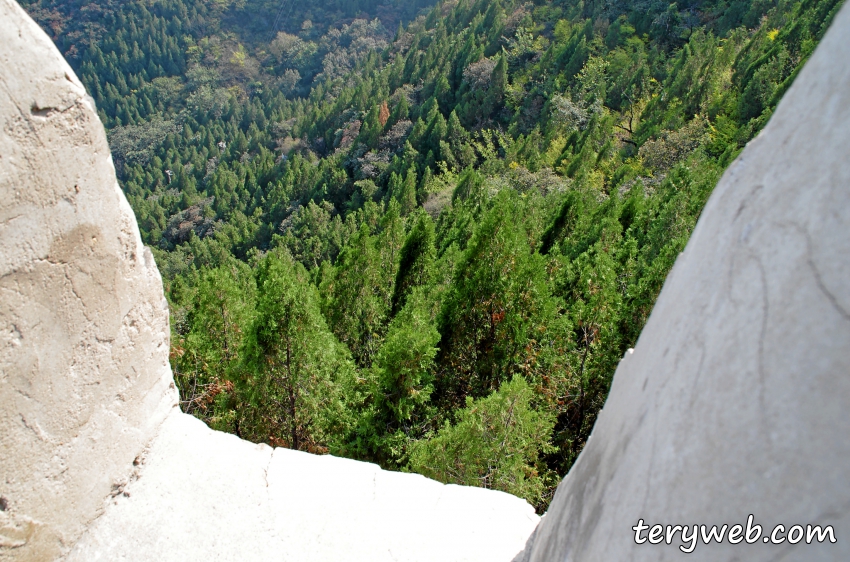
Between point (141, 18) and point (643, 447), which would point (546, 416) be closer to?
point (643, 447)

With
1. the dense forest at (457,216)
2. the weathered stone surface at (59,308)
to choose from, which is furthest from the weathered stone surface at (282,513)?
the dense forest at (457,216)

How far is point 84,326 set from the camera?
3863 millimetres

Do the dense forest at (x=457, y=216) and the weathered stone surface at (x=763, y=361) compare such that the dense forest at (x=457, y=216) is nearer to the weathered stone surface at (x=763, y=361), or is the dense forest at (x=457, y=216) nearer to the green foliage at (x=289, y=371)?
the green foliage at (x=289, y=371)

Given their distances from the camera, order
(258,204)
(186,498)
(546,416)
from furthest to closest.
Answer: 1. (258,204)
2. (546,416)
3. (186,498)

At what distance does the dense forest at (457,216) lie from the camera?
34.2 feet

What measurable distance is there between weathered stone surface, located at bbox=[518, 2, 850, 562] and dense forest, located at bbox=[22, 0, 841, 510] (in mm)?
6888

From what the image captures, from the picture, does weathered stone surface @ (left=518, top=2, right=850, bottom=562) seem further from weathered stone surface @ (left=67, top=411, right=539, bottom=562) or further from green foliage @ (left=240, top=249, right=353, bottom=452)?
green foliage @ (left=240, top=249, right=353, bottom=452)

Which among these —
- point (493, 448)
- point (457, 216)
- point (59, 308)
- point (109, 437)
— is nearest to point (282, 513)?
point (109, 437)

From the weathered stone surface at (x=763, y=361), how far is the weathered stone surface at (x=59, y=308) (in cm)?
364

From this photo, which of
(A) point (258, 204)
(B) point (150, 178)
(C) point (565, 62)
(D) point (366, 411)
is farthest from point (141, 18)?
(D) point (366, 411)

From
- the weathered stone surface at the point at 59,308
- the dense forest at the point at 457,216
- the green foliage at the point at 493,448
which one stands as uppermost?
the weathered stone surface at the point at 59,308

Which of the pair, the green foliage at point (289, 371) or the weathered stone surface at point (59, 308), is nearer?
the weathered stone surface at point (59, 308)

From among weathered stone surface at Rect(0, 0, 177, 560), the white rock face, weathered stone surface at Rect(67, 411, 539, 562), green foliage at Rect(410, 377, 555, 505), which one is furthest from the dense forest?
weathered stone surface at Rect(0, 0, 177, 560)

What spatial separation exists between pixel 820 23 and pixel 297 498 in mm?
45771
